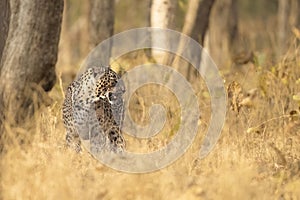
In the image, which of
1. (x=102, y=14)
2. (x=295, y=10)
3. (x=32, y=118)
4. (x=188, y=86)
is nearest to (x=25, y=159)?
(x=32, y=118)

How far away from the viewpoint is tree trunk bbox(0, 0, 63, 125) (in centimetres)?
736

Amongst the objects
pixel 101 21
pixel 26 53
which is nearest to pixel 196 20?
pixel 101 21

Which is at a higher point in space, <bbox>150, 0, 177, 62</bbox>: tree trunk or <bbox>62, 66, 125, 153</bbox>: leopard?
<bbox>150, 0, 177, 62</bbox>: tree trunk

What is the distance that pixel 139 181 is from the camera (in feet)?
18.4

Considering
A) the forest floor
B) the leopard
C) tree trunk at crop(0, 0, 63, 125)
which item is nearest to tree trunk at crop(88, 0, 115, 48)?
the forest floor

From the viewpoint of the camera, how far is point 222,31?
1838 centimetres

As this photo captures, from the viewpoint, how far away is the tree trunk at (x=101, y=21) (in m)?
11.9

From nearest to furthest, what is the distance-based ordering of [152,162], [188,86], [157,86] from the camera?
[152,162] < [188,86] < [157,86]

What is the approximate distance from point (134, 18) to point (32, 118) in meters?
17.5

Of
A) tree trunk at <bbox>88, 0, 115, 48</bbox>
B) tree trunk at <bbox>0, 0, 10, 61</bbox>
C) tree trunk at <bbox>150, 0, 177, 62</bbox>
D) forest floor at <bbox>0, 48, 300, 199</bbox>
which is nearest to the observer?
forest floor at <bbox>0, 48, 300, 199</bbox>

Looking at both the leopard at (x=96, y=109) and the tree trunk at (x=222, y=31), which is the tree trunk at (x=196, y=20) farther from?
the tree trunk at (x=222, y=31)

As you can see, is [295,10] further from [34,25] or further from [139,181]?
[139,181]

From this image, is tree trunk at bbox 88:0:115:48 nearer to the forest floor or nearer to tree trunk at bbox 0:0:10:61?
the forest floor

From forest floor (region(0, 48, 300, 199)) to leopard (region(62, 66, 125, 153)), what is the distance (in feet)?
0.54
